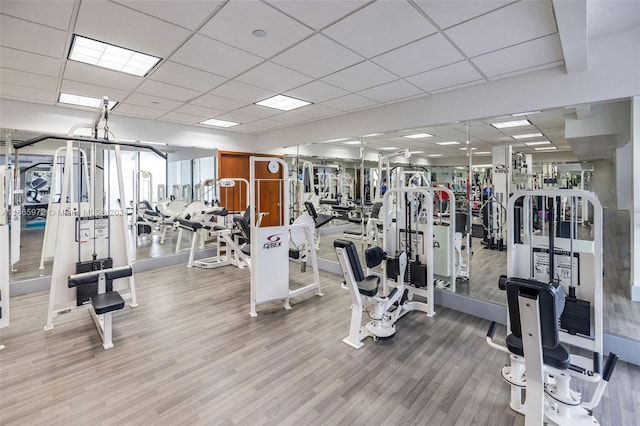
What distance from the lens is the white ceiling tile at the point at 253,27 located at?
6.87 feet

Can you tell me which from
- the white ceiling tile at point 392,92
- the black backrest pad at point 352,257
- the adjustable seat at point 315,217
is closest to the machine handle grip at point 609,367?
the black backrest pad at point 352,257

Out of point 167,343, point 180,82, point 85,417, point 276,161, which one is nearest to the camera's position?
point 85,417

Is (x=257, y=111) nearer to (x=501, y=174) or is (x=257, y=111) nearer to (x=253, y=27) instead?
(x=253, y=27)

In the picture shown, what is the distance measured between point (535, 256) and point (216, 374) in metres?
2.62

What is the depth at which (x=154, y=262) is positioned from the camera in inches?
214

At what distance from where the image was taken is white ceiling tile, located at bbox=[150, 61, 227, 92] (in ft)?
10.2

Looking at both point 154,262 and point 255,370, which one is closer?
point 255,370

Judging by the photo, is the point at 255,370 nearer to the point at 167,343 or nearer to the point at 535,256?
the point at 167,343

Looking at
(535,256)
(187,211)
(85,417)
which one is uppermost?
(187,211)

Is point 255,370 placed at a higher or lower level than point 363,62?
lower

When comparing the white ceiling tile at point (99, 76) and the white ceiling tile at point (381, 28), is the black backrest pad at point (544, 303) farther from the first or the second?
the white ceiling tile at point (99, 76)

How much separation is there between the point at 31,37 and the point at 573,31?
4.21 metres

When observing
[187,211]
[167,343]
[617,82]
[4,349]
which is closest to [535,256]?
[617,82]

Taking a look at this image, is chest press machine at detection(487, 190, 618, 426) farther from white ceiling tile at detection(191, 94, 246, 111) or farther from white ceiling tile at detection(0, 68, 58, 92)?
white ceiling tile at detection(0, 68, 58, 92)
